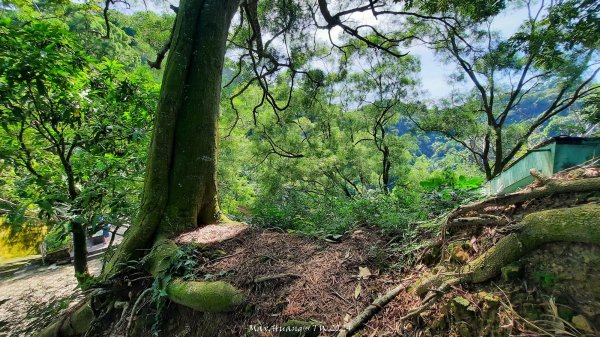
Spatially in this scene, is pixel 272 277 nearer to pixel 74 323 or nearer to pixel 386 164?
pixel 74 323

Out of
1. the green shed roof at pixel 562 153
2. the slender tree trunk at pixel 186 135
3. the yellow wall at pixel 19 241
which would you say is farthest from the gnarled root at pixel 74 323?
the yellow wall at pixel 19 241

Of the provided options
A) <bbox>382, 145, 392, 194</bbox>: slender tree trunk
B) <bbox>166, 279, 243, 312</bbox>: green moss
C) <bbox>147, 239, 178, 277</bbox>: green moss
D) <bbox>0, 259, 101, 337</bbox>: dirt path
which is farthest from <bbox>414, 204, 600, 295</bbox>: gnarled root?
<bbox>382, 145, 392, 194</bbox>: slender tree trunk

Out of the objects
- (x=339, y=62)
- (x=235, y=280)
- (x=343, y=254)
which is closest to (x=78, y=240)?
(x=235, y=280)

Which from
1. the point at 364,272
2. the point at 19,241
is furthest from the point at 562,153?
the point at 19,241

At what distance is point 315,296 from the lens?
1.86 meters

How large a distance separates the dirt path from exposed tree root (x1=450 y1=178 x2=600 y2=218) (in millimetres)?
3463

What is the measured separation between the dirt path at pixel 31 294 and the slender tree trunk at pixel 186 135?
3.33 feet

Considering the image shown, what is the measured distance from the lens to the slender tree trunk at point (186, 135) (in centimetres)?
307

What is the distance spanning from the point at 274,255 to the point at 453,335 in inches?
57.5

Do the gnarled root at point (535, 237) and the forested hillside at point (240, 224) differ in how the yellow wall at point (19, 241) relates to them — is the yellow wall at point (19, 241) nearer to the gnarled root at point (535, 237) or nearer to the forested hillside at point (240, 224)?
the forested hillside at point (240, 224)

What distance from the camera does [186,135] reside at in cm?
327

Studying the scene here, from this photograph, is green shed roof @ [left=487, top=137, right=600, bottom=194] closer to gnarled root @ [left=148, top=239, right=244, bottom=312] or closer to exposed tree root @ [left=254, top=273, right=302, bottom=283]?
exposed tree root @ [left=254, top=273, right=302, bottom=283]

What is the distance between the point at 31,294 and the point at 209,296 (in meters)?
7.68

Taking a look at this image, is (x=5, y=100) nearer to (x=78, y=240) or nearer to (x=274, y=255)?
(x=78, y=240)
